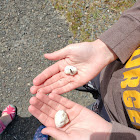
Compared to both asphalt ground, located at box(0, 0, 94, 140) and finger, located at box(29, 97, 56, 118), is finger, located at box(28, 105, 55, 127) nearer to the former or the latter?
finger, located at box(29, 97, 56, 118)

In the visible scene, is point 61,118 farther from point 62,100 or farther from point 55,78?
point 55,78

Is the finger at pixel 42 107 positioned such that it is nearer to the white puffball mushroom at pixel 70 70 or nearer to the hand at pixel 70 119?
the hand at pixel 70 119

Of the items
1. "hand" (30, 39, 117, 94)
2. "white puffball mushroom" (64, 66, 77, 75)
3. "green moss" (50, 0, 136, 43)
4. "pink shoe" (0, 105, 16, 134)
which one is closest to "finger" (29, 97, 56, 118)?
"hand" (30, 39, 117, 94)

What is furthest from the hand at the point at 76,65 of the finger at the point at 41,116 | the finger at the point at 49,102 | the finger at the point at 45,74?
the finger at the point at 41,116

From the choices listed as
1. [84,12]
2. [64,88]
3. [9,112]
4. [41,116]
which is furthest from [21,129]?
[84,12]

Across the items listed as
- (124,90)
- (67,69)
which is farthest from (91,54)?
(124,90)
